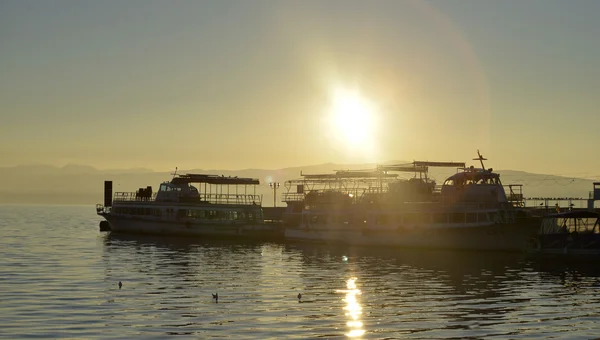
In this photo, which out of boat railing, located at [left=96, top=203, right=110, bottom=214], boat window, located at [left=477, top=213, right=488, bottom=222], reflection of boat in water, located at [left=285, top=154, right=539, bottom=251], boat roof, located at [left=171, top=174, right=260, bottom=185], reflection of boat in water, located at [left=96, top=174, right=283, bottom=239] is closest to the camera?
reflection of boat in water, located at [left=285, top=154, right=539, bottom=251]

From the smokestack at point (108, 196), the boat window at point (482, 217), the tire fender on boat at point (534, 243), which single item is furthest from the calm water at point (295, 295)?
the smokestack at point (108, 196)

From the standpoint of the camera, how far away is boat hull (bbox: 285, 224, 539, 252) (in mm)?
67438

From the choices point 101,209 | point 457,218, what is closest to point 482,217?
point 457,218

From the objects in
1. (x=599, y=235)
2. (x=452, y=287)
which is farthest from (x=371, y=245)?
(x=452, y=287)

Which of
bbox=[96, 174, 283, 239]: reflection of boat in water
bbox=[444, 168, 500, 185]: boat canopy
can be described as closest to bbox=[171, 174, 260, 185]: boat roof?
bbox=[96, 174, 283, 239]: reflection of boat in water

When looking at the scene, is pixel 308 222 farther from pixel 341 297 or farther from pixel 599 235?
pixel 341 297

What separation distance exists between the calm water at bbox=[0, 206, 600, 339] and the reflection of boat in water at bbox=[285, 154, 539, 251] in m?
2.99

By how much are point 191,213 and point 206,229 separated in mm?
3580

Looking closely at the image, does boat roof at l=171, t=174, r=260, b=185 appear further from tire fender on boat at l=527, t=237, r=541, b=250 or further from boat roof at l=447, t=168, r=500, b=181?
tire fender on boat at l=527, t=237, r=541, b=250

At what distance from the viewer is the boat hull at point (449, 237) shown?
67.4 m

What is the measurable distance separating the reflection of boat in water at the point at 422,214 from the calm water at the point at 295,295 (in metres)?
2.99

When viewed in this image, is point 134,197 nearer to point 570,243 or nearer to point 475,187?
point 475,187

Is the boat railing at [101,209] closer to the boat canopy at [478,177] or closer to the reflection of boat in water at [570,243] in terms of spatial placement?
the boat canopy at [478,177]

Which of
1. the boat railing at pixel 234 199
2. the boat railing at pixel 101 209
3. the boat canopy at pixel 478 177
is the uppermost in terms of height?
the boat canopy at pixel 478 177
